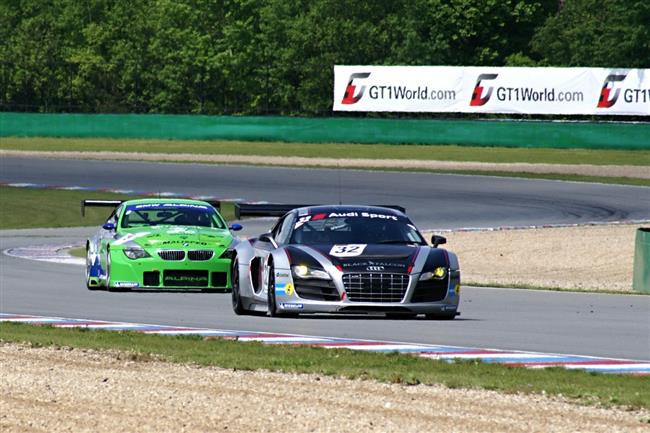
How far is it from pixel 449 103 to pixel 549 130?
4207 mm

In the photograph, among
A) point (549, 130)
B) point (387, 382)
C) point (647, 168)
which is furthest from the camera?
point (549, 130)

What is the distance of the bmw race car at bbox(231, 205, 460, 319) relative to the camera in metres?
15.6

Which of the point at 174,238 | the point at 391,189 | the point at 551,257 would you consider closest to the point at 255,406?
the point at 174,238

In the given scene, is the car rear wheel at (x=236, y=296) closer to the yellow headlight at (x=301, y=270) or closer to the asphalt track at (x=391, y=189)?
the yellow headlight at (x=301, y=270)

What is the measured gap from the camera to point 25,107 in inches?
2680

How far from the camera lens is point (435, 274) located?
15727mm

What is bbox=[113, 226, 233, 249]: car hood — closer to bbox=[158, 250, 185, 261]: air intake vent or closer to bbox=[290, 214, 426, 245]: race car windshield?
bbox=[158, 250, 185, 261]: air intake vent

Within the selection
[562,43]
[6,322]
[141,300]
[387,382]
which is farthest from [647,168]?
[387,382]

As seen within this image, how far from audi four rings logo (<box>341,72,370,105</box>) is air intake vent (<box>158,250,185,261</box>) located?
40413 millimetres

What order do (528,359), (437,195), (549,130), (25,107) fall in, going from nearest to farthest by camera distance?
(528,359)
(437,195)
(549,130)
(25,107)

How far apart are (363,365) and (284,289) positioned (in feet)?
11.4

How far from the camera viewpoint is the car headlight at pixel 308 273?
15.6m

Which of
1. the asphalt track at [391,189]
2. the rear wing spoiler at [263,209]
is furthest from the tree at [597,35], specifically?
the rear wing spoiler at [263,209]

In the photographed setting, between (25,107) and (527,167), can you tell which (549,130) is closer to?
(527,167)
